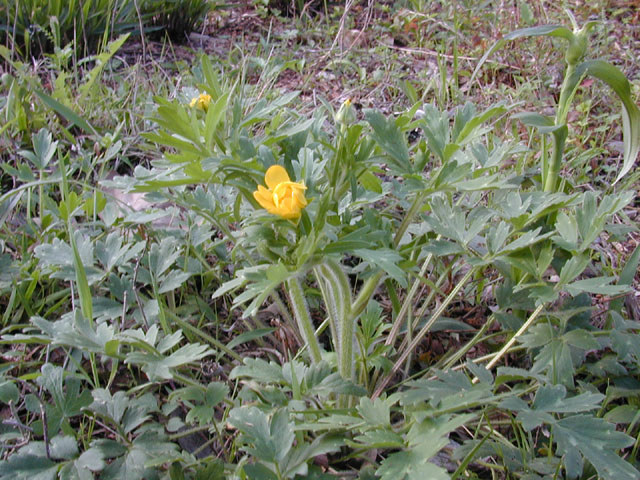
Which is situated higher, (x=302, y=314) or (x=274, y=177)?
(x=274, y=177)

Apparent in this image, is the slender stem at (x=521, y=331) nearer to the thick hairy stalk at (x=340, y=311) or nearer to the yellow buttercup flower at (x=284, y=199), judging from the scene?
the thick hairy stalk at (x=340, y=311)

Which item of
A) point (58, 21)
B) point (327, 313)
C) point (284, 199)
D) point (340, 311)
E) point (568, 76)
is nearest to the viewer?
point (284, 199)

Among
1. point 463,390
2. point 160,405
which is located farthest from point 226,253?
point 463,390

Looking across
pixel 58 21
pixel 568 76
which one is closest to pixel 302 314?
pixel 568 76

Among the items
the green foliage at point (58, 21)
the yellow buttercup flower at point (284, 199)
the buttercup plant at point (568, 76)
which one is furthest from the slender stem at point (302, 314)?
the green foliage at point (58, 21)

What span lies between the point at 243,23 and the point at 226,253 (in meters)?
2.77

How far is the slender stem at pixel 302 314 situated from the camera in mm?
1171

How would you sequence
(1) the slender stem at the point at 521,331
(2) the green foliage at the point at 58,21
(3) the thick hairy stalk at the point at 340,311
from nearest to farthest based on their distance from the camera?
(3) the thick hairy stalk at the point at 340,311 < (1) the slender stem at the point at 521,331 < (2) the green foliage at the point at 58,21

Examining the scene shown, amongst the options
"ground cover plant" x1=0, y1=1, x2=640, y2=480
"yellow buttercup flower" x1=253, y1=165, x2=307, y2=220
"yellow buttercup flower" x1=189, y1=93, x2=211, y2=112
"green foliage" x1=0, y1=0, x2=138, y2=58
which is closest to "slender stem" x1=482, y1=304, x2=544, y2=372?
"ground cover plant" x1=0, y1=1, x2=640, y2=480

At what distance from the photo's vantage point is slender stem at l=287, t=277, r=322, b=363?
1.17m

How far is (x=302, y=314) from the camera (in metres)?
1.20

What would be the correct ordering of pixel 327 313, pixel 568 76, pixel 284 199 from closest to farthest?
pixel 284 199, pixel 568 76, pixel 327 313

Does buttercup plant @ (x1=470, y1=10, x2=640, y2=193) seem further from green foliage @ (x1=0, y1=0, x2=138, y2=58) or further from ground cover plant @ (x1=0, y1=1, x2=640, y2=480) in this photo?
green foliage @ (x1=0, y1=0, x2=138, y2=58)

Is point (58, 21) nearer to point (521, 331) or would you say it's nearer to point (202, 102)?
point (202, 102)
